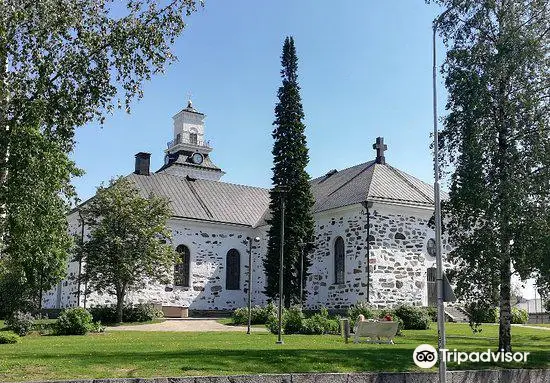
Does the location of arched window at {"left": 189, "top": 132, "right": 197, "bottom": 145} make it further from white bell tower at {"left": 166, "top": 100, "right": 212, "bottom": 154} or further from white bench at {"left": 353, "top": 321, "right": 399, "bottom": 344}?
white bench at {"left": 353, "top": 321, "right": 399, "bottom": 344}

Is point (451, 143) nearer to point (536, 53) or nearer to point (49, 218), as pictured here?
point (536, 53)

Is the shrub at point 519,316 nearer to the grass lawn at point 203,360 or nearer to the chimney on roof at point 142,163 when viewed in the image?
the grass lawn at point 203,360

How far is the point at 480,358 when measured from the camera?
1498 cm

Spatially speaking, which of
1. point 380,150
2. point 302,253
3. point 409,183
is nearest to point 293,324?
point 302,253

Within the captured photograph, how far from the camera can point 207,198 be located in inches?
1565

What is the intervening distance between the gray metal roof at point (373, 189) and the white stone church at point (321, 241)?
78mm

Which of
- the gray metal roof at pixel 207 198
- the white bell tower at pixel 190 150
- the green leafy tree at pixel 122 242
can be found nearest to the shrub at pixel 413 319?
the green leafy tree at pixel 122 242

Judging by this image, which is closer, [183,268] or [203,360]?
[203,360]

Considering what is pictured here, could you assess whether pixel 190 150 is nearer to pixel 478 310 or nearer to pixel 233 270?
pixel 233 270

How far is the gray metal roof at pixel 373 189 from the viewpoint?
32.2m

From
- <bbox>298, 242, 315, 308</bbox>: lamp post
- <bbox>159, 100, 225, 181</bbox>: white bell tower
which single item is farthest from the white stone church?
<bbox>159, 100, 225, 181</bbox>: white bell tower

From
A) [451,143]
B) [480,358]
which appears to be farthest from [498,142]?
[480,358]

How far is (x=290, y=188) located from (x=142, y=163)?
11.7m

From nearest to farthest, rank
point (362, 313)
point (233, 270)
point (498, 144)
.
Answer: point (498, 144)
point (362, 313)
point (233, 270)
